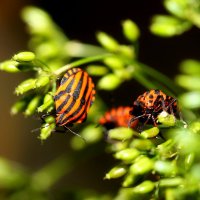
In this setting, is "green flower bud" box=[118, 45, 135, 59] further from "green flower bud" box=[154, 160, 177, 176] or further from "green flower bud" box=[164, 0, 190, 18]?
"green flower bud" box=[154, 160, 177, 176]

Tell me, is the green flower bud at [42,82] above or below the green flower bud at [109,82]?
below

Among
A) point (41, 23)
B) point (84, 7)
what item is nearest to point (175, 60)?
point (84, 7)

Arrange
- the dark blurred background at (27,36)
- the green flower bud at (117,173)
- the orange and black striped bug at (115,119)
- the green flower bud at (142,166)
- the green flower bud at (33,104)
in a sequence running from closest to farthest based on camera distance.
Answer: the green flower bud at (142,166)
the green flower bud at (117,173)
the green flower bud at (33,104)
the orange and black striped bug at (115,119)
the dark blurred background at (27,36)

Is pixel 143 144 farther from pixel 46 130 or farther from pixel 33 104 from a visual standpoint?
pixel 33 104

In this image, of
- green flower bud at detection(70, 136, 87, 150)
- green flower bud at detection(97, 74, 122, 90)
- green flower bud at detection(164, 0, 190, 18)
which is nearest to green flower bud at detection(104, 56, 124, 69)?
green flower bud at detection(97, 74, 122, 90)

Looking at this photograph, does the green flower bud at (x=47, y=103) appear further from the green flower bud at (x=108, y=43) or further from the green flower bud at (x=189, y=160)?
the green flower bud at (x=189, y=160)

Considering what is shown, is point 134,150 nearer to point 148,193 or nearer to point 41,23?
point 148,193

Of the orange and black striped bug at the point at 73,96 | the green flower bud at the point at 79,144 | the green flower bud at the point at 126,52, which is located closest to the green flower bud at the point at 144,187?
the orange and black striped bug at the point at 73,96
